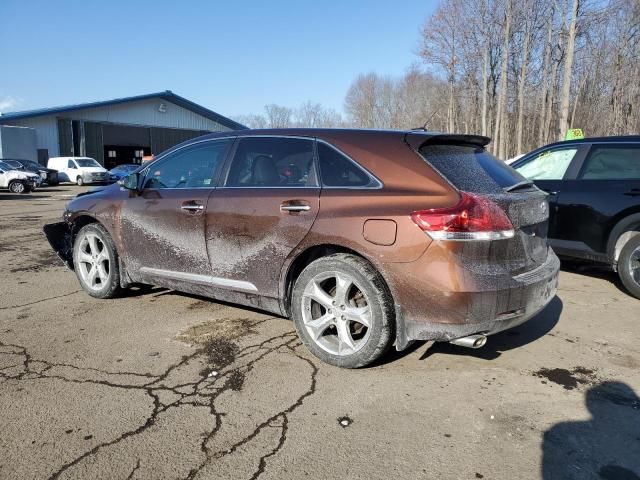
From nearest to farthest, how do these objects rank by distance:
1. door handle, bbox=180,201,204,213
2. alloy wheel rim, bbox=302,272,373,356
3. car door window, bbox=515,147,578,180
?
alloy wheel rim, bbox=302,272,373,356, door handle, bbox=180,201,204,213, car door window, bbox=515,147,578,180

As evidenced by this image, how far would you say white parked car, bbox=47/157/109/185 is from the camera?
3194 centimetres

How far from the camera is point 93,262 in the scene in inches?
203

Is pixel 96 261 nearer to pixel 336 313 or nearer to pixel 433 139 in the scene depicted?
pixel 336 313

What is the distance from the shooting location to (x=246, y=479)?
231 centimetres

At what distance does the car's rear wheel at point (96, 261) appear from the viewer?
4969mm

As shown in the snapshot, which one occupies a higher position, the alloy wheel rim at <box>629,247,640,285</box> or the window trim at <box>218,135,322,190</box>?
the window trim at <box>218,135,322,190</box>

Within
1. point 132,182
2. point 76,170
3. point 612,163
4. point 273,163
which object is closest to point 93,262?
point 132,182

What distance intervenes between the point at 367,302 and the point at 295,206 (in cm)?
89

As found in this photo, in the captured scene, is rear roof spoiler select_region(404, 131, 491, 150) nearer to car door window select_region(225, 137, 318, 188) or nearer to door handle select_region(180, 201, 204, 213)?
car door window select_region(225, 137, 318, 188)

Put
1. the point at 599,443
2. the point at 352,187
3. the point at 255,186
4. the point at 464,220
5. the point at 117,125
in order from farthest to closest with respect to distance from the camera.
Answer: the point at 117,125 < the point at 255,186 < the point at 352,187 < the point at 464,220 < the point at 599,443

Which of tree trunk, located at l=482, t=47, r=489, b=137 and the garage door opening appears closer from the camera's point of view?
tree trunk, located at l=482, t=47, r=489, b=137

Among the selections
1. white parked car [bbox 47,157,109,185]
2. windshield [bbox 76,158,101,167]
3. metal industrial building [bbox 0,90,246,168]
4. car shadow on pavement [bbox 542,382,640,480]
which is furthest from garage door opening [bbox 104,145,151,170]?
car shadow on pavement [bbox 542,382,640,480]

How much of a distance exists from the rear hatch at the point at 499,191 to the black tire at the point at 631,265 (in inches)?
82.1

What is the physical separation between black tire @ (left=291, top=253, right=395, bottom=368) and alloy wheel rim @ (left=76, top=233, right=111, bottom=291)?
104 inches
